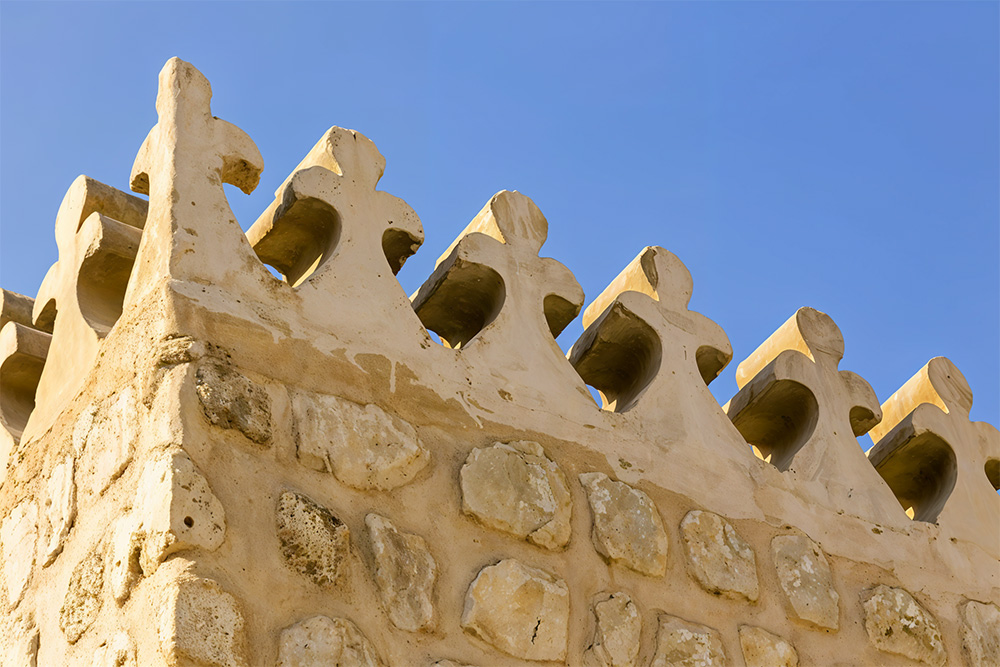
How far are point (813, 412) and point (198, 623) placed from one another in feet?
6.41

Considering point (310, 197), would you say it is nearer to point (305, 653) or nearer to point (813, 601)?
point (305, 653)

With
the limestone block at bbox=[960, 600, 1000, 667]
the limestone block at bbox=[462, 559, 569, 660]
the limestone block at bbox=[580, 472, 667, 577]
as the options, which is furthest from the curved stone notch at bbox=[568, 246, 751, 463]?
the limestone block at bbox=[960, 600, 1000, 667]

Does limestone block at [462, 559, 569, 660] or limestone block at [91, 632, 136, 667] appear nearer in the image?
limestone block at [91, 632, 136, 667]

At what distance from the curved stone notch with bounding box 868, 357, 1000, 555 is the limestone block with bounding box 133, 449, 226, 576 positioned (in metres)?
2.19

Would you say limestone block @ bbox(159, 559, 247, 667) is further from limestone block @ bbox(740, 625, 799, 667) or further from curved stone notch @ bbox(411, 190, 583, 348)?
limestone block @ bbox(740, 625, 799, 667)

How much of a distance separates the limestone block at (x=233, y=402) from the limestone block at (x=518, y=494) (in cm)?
47

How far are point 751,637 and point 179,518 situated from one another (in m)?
1.37

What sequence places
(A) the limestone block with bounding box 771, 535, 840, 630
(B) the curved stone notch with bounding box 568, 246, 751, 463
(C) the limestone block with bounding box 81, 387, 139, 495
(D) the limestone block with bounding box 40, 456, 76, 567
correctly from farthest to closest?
(B) the curved stone notch with bounding box 568, 246, 751, 463
(A) the limestone block with bounding box 771, 535, 840, 630
(D) the limestone block with bounding box 40, 456, 76, 567
(C) the limestone block with bounding box 81, 387, 139, 495

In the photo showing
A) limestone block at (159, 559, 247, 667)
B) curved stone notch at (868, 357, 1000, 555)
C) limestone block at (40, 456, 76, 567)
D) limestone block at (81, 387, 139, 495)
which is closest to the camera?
limestone block at (159, 559, 247, 667)

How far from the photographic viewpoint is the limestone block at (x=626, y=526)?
2643mm

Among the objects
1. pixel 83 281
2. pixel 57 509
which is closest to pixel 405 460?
pixel 57 509

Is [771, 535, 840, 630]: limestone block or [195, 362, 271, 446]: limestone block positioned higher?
[771, 535, 840, 630]: limestone block

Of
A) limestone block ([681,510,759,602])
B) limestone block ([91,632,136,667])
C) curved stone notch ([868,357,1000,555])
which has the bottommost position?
limestone block ([91,632,136,667])

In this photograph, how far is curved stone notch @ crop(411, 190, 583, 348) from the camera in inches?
114
